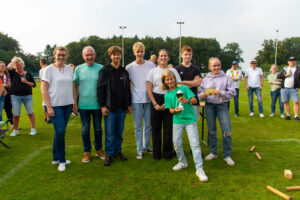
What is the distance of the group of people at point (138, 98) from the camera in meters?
3.63

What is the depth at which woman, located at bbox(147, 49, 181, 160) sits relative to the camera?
4020mm

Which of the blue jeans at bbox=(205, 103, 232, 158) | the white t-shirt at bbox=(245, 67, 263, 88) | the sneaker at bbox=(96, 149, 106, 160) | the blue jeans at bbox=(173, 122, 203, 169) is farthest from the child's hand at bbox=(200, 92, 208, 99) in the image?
the white t-shirt at bbox=(245, 67, 263, 88)

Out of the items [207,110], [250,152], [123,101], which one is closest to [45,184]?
[123,101]

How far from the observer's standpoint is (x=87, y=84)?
3.97 m

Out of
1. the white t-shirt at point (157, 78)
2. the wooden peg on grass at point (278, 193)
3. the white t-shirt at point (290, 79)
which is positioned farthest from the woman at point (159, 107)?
the white t-shirt at point (290, 79)

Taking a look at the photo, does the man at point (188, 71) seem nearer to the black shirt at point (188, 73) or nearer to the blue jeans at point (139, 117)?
the black shirt at point (188, 73)

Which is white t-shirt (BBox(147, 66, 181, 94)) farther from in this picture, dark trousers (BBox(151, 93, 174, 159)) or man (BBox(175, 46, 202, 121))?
man (BBox(175, 46, 202, 121))

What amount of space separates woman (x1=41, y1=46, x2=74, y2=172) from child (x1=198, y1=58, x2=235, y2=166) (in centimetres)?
235

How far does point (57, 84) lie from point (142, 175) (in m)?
2.06

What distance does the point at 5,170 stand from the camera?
390cm

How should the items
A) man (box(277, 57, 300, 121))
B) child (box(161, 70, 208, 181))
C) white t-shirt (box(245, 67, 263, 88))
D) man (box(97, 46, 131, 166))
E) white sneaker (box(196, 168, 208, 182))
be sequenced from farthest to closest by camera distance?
A: 1. white t-shirt (box(245, 67, 263, 88))
2. man (box(277, 57, 300, 121))
3. man (box(97, 46, 131, 166))
4. child (box(161, 70, 208, 181))
5. white sneaker (box(196, 168, 208, 182))

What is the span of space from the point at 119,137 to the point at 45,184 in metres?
1.51

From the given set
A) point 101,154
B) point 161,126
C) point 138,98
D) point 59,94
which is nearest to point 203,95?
point 161,126

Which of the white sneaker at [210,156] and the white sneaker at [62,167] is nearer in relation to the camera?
the white sneaker at [62,167]
